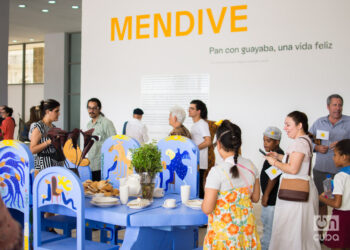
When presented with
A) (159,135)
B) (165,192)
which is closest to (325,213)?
Answer: (165,192)

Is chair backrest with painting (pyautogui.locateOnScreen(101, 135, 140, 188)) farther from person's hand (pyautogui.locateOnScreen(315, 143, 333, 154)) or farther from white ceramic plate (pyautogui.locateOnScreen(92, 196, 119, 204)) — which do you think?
person's hand (pyautogui.locateOnScreen(315, 143, 333, 154))

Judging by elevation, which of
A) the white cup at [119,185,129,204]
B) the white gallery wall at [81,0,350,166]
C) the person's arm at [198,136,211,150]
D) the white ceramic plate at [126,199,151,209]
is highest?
the white gallery wall at [81,0,350,166]

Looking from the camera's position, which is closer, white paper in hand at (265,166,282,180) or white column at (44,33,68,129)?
white paper in hand at (265,166,282,180)

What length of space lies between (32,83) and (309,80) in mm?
11955

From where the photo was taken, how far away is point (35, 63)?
15.3 meters

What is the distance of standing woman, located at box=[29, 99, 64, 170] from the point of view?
3801mm

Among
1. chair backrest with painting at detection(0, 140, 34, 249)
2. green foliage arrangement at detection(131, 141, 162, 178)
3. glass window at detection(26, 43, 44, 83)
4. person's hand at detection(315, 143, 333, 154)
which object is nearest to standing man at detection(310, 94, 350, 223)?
person's hand at detection(315, 143, 333, 154)

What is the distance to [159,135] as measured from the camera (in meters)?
7.36

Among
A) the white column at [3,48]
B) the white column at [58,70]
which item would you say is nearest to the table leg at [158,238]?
the white column at [3,48]

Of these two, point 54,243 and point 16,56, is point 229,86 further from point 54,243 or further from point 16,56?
point 16,56

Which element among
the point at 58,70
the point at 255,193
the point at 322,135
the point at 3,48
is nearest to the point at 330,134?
the point at 322,135

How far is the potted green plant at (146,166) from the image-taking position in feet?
9.34

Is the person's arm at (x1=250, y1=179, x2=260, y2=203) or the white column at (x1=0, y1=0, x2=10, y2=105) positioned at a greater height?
the white column at (x1=0, y1=0, x2=10, y2=105)

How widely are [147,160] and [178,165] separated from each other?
2.13 feet
